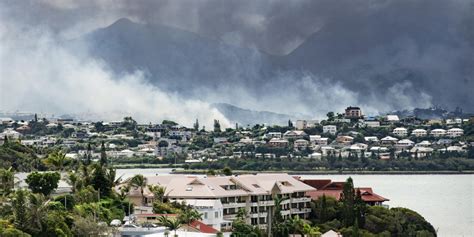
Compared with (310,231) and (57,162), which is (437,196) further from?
(310,231)

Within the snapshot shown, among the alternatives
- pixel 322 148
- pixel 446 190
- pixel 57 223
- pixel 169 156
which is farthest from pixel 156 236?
pixel 322 148

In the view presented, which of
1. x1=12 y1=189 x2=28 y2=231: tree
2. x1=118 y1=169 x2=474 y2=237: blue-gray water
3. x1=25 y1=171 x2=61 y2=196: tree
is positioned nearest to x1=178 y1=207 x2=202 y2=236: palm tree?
x1=25 y1=171 x2=61 y2=196: tree

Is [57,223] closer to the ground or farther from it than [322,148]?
closer to the ground

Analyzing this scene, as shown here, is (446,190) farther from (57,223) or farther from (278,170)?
(57,223)

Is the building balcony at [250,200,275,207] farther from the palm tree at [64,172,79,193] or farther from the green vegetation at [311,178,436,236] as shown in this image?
the palm tree at [64,172,79,193]

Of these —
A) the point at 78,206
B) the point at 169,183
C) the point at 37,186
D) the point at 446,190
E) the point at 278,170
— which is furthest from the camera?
the point at 278,170

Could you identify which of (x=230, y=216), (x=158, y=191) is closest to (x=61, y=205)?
(x=158, y=191)
